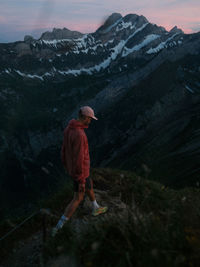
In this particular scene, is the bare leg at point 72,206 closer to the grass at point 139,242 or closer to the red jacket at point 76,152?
the red jacket at point 76,152

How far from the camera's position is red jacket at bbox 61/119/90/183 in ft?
20.7

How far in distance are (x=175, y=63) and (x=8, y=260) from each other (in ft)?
338

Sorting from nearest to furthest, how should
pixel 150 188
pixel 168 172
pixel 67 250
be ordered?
pixel 67 250, pixel 150 188, pixel 168 172

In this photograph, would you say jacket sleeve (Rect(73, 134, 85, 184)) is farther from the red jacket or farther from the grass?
the grass

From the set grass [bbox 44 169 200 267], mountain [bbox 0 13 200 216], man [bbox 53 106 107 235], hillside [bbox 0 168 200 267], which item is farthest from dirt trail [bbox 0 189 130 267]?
mountain [bbox 0 13 200 216]

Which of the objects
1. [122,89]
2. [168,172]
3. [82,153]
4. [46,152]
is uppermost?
[82,153]

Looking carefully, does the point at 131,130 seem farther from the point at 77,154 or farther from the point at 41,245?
the point at 41,245

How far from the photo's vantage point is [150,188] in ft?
28.9

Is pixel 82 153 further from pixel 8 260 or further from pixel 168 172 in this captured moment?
pixel 168 172

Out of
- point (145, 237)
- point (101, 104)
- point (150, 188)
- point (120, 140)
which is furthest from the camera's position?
point (101, 104)

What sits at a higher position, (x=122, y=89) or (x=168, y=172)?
(x=168, y=172)

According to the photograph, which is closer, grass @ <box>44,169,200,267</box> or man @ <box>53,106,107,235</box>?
grass @ <box>44,169,200,267</box>

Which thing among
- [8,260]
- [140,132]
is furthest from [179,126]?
[8,260]

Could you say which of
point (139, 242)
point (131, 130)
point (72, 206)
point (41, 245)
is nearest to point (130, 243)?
point (139, 242)
